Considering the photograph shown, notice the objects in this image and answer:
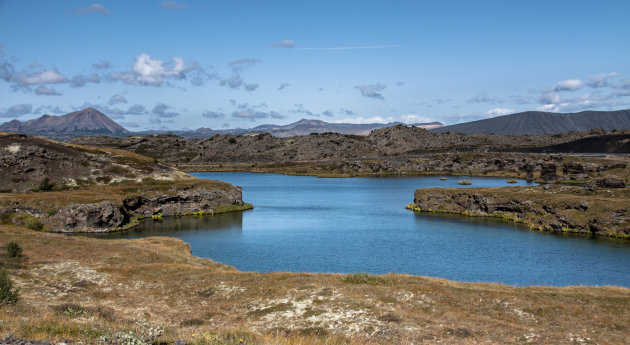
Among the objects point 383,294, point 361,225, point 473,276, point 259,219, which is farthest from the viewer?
point 259,219

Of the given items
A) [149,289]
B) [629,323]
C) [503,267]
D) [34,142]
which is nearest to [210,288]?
[149,289]

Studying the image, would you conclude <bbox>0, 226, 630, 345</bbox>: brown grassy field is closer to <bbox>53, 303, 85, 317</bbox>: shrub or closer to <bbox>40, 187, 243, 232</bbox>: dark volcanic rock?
<bbox>53, 303, 85, 317</bbox>: shrub

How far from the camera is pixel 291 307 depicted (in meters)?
30.9

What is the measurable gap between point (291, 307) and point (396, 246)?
126 feet

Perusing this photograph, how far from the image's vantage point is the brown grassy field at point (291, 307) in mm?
24219

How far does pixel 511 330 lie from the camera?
84.6 feet

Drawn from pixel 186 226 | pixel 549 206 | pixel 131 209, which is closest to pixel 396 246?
pixel 549 206

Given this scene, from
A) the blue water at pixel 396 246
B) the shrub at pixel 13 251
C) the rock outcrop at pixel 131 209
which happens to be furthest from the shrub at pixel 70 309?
the rock outcrop at pixel 131 209

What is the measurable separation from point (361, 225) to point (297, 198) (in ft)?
157

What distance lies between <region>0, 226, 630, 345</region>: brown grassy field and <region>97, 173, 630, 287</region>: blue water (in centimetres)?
1561

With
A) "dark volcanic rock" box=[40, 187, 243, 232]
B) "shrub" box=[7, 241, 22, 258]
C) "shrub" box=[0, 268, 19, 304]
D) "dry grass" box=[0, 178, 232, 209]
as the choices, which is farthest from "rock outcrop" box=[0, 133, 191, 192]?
"shrub" box=[0, 268, 19, 304]

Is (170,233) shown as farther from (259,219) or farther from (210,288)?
(210,288)

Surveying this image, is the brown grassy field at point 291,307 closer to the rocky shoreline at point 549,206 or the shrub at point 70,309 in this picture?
the shrub at point 70,309

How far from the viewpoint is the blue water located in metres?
53.2
